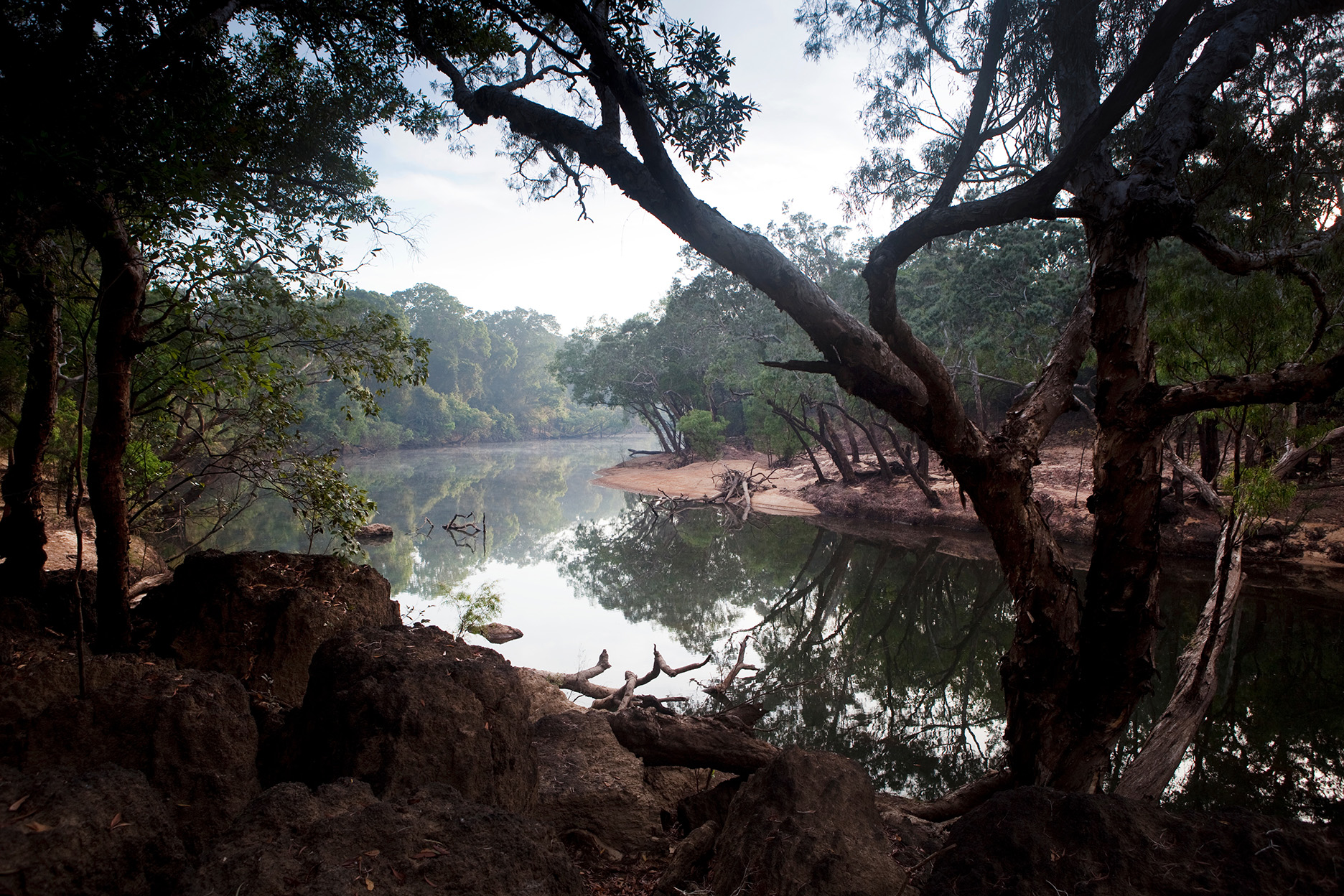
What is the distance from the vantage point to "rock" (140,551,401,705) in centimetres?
358

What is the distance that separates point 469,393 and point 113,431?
62.5 m

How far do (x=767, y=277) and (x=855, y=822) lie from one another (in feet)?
7.55

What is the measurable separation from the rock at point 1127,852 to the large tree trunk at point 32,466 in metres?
4.72

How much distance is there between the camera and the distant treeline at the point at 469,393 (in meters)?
46.0

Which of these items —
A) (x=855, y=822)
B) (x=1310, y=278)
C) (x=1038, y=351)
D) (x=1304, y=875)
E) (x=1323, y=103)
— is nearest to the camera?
(x=1304, y=875)

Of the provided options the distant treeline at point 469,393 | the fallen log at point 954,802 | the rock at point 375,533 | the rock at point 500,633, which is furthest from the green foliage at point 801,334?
the distant treeline at point 469,393

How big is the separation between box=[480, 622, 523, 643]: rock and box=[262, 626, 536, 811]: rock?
5.46 meters

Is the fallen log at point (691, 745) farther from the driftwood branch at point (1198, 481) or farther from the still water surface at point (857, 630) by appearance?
the driftwood branch at point (1198, 481)

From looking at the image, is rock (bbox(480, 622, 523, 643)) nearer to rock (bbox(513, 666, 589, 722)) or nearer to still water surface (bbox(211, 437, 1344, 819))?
still water surface (bbox(211, 437, 1344, 819))

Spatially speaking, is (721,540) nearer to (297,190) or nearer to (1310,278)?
(297,190)

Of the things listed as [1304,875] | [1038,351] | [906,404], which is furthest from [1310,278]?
[1038,351]

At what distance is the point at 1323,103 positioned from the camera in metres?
6.67

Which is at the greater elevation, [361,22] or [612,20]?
[361,22]

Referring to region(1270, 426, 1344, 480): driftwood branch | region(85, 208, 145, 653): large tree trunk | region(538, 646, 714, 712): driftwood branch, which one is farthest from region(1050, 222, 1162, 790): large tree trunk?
region(85, 208, 145, 653): large tree trunk
